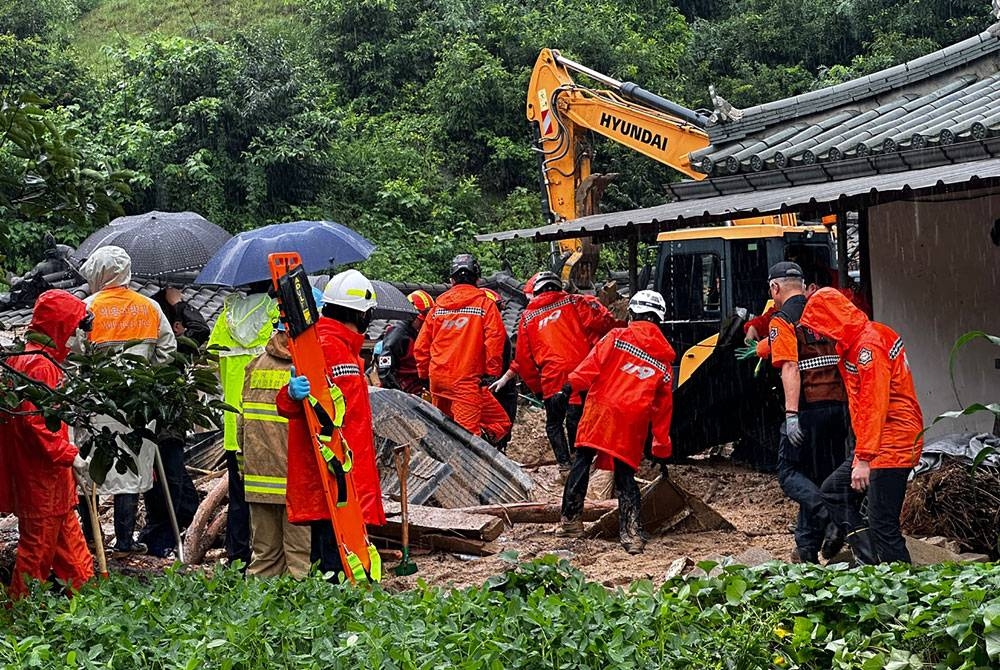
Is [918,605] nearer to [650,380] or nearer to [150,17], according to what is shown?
[650,380]

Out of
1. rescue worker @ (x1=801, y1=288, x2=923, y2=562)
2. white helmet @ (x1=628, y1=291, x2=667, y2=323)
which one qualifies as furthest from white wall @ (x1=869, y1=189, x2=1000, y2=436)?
rescue worker @ (x1=801, y1=288, x2=923, y2=562)

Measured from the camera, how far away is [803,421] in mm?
7457

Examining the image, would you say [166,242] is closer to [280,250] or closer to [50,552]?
[280,250]

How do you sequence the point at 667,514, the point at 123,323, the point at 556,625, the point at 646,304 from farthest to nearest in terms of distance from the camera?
the point at 667,514
the point at 646,304
the point at 123,323
the point at 556,625

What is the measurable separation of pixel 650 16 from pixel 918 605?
97.7 ft

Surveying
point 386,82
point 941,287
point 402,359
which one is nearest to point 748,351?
point 941,287

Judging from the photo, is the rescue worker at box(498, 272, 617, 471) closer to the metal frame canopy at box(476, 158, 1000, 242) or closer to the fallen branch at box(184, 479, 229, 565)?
the metal frame canopy at box(476, 158, 1000, 242)

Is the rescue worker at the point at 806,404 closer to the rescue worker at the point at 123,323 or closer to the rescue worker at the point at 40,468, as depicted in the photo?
the rescue worker at the point at 123,323

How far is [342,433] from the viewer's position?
21.5ft

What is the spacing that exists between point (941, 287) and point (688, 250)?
3.42m

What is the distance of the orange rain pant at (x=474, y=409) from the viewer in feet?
35.2

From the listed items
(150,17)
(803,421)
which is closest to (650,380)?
(803,421)

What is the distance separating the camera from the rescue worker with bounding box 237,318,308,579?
6.34 metres

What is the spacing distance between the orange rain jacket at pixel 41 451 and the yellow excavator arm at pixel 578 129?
349 inches
